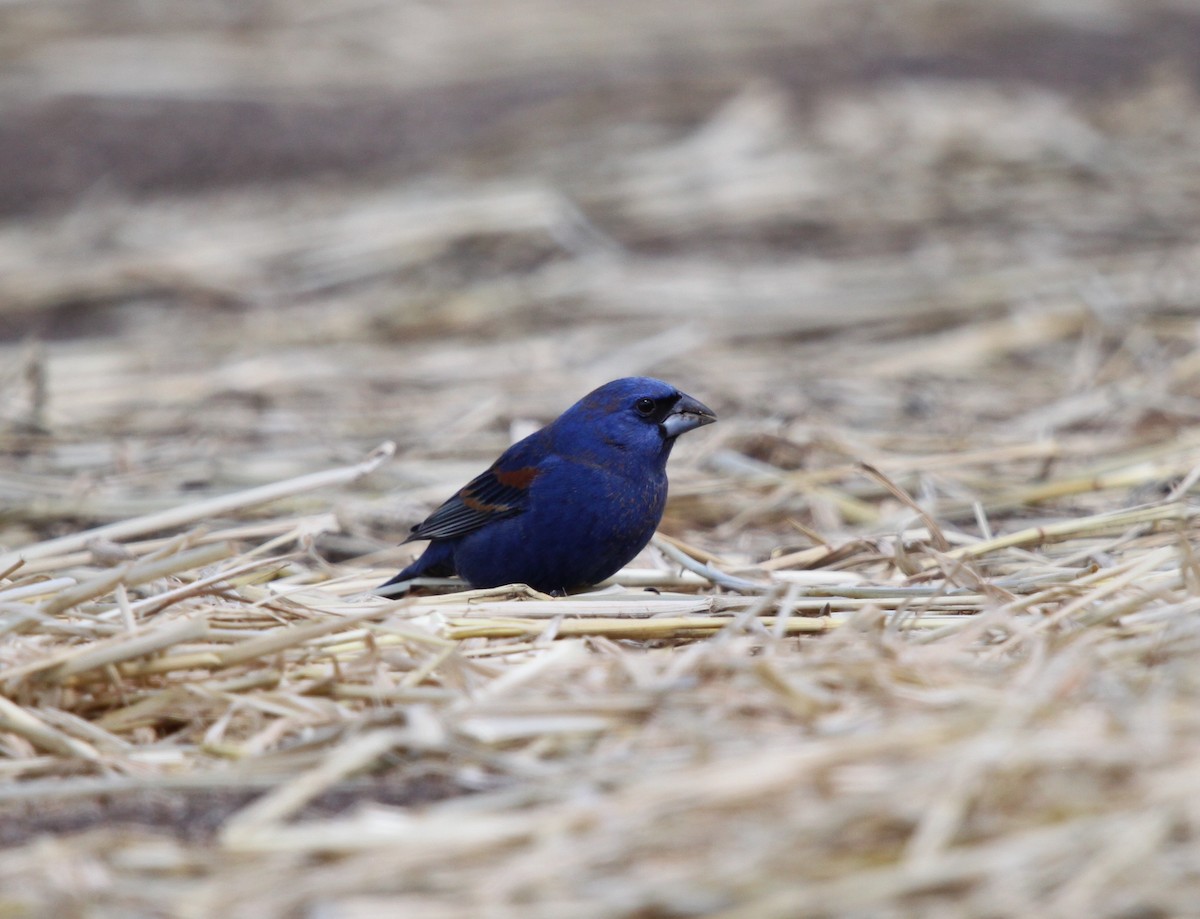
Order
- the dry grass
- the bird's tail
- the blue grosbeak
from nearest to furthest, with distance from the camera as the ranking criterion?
the dry grass
the blue grosbeak
the bird's tail

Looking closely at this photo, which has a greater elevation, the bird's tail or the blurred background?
the blurred background

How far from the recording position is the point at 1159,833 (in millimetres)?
2016

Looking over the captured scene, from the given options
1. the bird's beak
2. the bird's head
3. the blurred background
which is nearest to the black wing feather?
the bird's head

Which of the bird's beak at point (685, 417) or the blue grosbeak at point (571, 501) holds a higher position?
the bird's beak at point (685, 417)

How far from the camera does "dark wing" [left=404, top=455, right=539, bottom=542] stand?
12.7ft

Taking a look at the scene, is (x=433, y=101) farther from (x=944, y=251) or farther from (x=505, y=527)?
(x=505, y=527)

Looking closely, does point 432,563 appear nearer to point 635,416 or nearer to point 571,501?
point 571,501

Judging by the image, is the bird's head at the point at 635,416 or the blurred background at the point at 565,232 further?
the blurred background at the point at 565,232

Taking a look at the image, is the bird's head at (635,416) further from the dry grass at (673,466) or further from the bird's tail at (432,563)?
the bird's tail at (432,563)

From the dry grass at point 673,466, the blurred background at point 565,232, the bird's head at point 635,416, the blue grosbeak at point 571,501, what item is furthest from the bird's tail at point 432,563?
the blurred background at point 565,232

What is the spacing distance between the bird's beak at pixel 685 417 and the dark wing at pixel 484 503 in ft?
1.17

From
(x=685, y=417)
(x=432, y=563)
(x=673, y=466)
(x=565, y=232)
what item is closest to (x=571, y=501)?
(x=685, y=417)

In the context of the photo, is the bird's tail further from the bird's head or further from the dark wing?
the bird's head

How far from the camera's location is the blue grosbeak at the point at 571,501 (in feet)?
12.0
